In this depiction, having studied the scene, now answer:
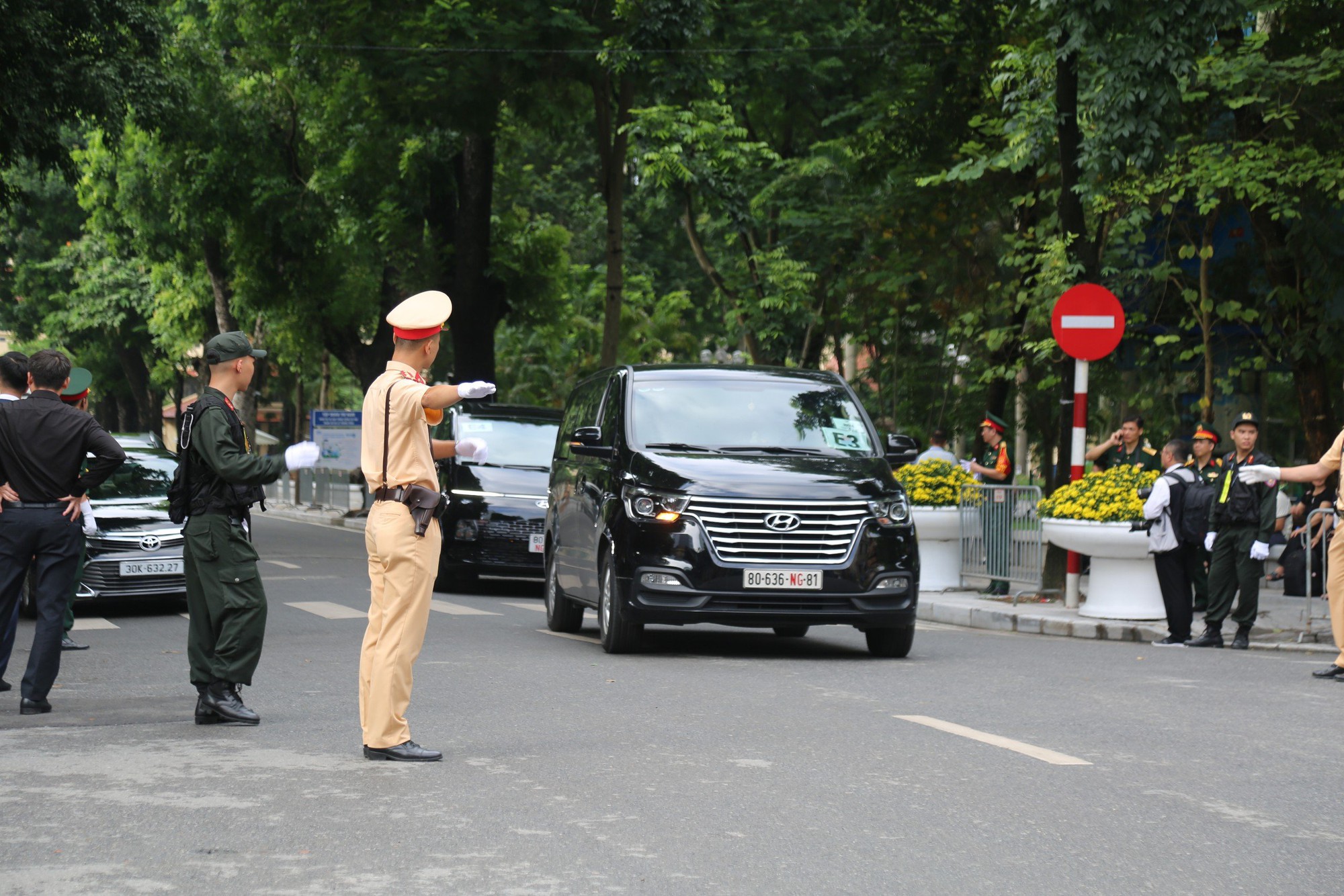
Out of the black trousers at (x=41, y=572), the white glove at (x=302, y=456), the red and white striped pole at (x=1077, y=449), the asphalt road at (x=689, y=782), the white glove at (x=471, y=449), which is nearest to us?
the asphalt road at (x=689, y=782)

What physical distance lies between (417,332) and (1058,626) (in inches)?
357

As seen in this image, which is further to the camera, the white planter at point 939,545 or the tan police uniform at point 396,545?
the white planter at point 939,545

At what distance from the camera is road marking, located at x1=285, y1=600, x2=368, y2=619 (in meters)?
14.9

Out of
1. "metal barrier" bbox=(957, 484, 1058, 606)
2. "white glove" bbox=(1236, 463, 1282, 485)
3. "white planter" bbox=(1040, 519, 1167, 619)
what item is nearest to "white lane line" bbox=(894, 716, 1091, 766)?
"white glove" bbox=(1236, 463, 1282, 485)

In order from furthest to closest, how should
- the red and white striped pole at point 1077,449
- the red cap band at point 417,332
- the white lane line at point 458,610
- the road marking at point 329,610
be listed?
the red and white striped pole at point 1077,449
the white lane line at point 458,610
the road marking at point 329,610
the red cap band at point 417,332

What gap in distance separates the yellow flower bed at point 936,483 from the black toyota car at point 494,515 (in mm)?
3796

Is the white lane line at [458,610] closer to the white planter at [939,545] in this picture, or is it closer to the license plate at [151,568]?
the license plate at [151,568]

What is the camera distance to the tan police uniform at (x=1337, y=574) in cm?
1098

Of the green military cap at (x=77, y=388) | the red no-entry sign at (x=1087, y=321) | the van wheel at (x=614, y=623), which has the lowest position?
the van wheel at (x=614, y=623)

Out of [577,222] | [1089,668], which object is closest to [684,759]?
[1089,668]

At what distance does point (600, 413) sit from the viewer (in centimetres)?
1314

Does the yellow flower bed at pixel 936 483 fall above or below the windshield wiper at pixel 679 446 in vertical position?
below

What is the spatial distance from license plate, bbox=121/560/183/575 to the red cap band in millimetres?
8673

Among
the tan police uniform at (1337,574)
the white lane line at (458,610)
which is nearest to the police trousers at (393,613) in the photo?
the tan police uniform at (1337,574)
